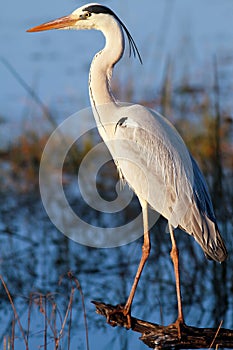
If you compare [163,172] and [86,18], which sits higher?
[86,18]

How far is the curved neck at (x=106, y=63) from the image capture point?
15.3ft

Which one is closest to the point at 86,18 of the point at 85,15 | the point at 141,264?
the point at 85,15

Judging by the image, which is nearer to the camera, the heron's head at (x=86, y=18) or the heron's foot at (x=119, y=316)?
the heron's foot at (x=119, y=316)

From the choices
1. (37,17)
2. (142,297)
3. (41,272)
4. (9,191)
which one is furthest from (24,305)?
(37,17)

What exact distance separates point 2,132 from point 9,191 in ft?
3.51

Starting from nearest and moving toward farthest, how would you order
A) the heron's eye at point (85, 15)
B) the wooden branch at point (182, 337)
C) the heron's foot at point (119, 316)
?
1. the wooden branch at point (182, 337)
2. the heron's foot at point (119, 316)
3. the heron's eye at point (85, 15)

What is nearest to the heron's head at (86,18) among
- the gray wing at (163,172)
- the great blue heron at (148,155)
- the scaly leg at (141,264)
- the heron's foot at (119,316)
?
the great blue heron at (148,155)

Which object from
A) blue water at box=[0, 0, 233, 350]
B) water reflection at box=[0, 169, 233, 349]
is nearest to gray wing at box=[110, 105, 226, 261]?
blue water at box=[0, 0, 233, 350]

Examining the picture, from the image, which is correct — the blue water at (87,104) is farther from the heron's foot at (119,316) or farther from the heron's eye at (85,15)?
the heron's eye at (85,15)

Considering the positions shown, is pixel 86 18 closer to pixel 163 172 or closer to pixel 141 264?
pixel 163 172

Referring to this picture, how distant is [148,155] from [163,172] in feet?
0.38

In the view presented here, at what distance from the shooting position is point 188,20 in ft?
36.9

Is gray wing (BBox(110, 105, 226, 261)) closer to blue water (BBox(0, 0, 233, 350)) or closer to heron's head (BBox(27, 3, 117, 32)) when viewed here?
heron's head (BBox(27, 3, 117, 32))

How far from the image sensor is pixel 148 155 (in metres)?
4.65
